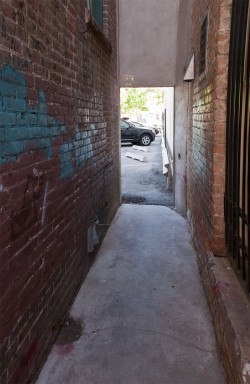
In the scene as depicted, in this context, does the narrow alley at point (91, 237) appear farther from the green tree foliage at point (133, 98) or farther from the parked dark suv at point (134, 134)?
the green tree foliage at point (133, 98)

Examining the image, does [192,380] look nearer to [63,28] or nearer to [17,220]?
[17,220]

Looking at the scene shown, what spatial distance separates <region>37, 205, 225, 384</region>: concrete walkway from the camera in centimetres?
273

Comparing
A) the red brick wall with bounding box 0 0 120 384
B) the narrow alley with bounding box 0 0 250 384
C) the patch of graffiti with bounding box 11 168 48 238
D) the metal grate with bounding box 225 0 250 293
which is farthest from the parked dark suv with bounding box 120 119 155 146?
the patch of graffiti with bounding box 11 168 48 238

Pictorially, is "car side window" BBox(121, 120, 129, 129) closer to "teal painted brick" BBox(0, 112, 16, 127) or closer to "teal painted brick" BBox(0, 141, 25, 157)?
"teal painted brick" BBox(0, 141, 25, 157)

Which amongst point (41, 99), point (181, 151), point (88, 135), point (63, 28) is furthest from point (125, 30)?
point (41, 99)

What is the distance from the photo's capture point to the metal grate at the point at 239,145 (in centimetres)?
264

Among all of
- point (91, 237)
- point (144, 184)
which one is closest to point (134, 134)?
point (144, 184)

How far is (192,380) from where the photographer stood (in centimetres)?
265

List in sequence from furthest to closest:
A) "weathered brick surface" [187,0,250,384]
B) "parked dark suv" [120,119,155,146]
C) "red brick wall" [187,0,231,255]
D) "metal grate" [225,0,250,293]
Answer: "parked dark suv" [120,119,155,146]
"red brick wall" [187,0,231,255]
"metal grate" [225,0,250,293]
"weathered brick surface" [187,0,250,384]

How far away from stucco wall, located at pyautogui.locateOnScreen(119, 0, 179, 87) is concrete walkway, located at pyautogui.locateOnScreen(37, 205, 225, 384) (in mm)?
3832

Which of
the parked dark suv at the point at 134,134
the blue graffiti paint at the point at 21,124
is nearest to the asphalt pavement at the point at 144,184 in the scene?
the blue graffiti paint at the point at 21,124

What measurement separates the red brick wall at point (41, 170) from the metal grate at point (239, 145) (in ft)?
4.91

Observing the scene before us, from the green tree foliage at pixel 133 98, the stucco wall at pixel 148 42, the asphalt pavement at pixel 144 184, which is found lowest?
the asphalt pavement at pixel 144 184

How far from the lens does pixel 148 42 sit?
24.5ft
